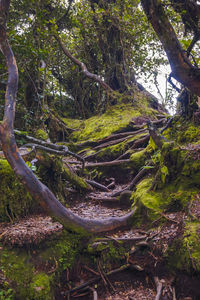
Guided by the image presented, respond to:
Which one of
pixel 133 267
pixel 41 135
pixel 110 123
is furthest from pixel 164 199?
pixel 110 123

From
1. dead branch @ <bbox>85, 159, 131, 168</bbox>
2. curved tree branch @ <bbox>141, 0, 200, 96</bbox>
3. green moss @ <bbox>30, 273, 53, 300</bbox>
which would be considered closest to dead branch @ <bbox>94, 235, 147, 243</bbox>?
green moss @ <bbox>30, 273, 53, 300</bbox>

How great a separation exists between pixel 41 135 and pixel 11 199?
11.6 feet

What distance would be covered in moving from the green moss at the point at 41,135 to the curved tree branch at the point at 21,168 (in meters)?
3.92

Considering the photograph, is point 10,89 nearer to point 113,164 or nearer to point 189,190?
point 189,190

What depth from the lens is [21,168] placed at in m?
2.73

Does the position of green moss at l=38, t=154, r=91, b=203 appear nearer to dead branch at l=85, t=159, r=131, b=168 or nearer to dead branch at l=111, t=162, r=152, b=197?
dead branch at l=111, t=162, r=152, b=197

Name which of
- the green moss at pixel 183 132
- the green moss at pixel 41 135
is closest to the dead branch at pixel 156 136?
the green moss at pixel 183 132

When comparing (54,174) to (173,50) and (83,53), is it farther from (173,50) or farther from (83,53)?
(83,53)

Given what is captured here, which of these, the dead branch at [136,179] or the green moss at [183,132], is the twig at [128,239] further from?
the green moss at [183,132]

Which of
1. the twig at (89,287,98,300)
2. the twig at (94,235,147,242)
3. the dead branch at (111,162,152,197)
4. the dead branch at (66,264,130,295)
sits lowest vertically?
the twig at (89,287,98,300)

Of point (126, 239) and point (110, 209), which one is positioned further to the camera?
point (110, 209)

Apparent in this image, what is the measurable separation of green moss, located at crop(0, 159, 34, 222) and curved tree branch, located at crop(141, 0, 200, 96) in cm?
354

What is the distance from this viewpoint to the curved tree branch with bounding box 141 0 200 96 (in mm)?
3586

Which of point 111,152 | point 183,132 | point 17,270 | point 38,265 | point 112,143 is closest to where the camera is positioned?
point 17,270
